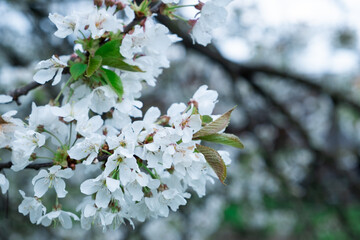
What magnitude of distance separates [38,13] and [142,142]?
6.44 ft

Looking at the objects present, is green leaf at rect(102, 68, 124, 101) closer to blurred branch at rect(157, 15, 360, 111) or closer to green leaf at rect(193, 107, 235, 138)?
green leaf at rect(193, 107, 235, 138)

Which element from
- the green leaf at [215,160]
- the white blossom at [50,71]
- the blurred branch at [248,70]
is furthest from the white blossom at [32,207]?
the blurred branch at [248,70]

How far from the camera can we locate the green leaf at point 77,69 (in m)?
0.86

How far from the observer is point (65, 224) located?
91 cm

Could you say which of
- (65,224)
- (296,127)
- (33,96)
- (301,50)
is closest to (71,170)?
(65,224)

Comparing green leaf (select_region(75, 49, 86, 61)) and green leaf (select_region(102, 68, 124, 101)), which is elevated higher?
green leaf (select_region(75, 49, 86, 61))

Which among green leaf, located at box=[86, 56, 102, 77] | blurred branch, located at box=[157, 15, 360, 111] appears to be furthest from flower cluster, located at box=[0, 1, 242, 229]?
blurred branch, located at box=[157, 15, 360, 111]

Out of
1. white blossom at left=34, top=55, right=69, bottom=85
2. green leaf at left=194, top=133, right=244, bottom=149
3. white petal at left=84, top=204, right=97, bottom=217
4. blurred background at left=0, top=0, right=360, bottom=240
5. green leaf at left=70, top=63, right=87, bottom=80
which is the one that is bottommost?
blurred background at left=0, top=0, right=360, bottom=240

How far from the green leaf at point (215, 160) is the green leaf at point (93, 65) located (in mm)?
292

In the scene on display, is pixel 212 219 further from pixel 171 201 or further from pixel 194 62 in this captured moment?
pixel 171 201

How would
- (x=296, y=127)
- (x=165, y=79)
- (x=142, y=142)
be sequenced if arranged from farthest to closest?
(x=165, y=79) → (x=296, y=127) → (x=142, y=142)

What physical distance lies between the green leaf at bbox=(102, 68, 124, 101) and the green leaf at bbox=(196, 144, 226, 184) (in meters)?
0.22

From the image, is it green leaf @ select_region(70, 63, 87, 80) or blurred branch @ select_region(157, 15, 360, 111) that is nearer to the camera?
green leaf @ select_region(70, 63, 87, 80)

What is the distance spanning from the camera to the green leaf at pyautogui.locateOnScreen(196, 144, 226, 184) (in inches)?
32.8
